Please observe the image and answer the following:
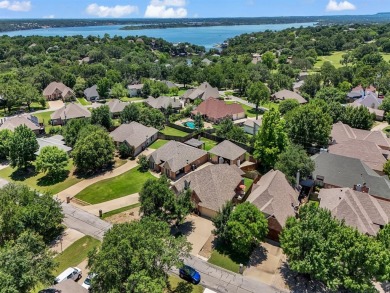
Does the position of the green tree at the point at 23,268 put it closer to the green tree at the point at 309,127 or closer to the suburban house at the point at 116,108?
the green tree at the point at 309,127

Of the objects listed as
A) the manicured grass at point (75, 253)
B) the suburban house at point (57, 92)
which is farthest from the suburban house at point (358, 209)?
the suburban house at point (57, 92)

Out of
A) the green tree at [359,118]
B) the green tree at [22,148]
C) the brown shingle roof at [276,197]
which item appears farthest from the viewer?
the green tree at [359,118]

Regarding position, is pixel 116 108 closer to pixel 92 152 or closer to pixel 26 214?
pixel 92 152

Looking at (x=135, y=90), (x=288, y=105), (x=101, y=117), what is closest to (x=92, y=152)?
(x=101, y=117)

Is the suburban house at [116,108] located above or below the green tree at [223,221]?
below

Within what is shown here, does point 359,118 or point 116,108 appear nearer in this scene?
point 359,118

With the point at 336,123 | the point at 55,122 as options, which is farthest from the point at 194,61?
the point at 336,123
